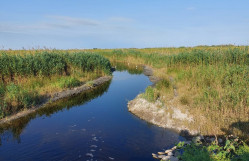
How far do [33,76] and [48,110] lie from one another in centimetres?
526

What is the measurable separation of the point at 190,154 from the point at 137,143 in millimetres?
2825

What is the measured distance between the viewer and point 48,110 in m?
13.6

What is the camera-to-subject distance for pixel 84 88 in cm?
1912

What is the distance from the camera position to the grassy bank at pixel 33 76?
42.3 feet

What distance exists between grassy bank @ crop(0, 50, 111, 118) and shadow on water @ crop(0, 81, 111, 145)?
0.93 meters

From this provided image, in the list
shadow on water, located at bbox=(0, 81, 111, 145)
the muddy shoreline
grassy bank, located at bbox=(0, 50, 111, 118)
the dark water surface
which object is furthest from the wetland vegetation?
the dark water surface

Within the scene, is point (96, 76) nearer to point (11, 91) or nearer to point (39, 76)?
point (39, 76)

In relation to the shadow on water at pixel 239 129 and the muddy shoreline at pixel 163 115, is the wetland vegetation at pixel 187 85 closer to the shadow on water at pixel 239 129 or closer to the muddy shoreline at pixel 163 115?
the shadow on water at pixel 239 129

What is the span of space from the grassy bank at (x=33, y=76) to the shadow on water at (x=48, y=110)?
93cm

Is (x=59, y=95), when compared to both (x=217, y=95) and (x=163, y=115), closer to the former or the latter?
(x=163, y=115)

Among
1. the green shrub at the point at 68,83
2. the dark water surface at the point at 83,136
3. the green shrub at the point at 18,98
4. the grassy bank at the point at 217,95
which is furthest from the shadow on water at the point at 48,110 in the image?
the grassy bank at the point at 217,95

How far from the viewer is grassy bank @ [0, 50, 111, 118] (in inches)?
507

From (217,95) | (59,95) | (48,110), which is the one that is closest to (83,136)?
(48,110)

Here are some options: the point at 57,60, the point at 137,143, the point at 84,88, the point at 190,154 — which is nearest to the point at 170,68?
the point at 84,88
